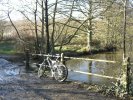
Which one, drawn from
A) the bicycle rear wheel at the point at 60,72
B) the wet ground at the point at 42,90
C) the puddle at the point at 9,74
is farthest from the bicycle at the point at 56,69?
the puddle at the point at 9,74

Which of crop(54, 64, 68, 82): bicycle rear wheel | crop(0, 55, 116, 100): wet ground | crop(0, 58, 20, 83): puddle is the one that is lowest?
crop(0, 55, 116, 100): wet ground

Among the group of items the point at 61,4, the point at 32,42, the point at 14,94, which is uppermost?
the point at 61,4

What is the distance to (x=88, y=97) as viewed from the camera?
8.67 meters

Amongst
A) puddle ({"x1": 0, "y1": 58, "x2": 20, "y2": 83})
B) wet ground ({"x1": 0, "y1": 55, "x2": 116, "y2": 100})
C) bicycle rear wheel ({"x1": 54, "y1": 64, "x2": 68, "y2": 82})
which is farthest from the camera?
puddle ({"x1": 0, "y1": 58, "x2": 20, "y2": 83})

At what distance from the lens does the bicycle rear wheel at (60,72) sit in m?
11.4

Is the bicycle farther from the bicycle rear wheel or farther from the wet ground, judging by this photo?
the wet ground

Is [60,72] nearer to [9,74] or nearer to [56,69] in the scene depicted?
[56,69]

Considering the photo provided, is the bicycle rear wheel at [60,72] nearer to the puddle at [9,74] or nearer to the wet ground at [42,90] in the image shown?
the wet ground at [42,90]

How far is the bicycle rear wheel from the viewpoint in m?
11.4

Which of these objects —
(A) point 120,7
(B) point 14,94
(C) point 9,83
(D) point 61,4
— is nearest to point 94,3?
(D) point 61,4

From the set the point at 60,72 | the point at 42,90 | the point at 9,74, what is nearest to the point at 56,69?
the point at 60,72

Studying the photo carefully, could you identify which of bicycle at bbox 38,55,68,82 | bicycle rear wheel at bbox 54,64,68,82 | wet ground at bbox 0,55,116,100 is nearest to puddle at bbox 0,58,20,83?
wet ground at bbox 0,55,116,100

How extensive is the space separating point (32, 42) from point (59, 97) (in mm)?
13460

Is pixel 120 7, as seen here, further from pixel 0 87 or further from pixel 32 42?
pixel 0 87
